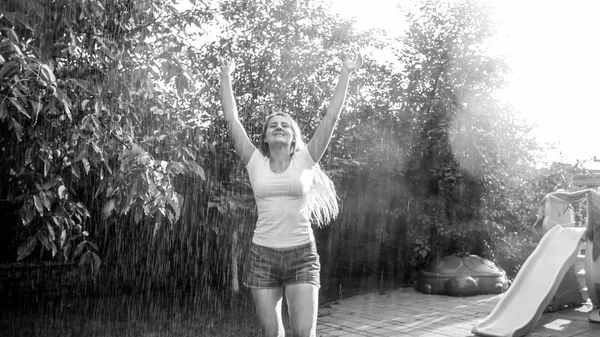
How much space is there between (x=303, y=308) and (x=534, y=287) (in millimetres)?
4174

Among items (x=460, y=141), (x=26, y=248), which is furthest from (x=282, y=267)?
(x=460, y=141)

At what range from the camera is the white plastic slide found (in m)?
5.30

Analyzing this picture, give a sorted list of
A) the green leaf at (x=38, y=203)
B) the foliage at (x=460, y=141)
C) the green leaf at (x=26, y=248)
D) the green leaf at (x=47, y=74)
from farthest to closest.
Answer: the foliage at (x=460, y=141) < the green leaf at (x=26, y=248) < the green leaf at (x=38, y=203) < the green leaf at (x=47, y=74)

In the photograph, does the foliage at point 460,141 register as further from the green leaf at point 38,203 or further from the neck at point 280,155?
the green leaf at point 38,203

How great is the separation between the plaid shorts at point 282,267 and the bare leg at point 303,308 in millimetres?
36

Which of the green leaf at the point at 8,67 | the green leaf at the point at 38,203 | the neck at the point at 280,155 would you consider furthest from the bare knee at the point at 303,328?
Result: the green leaf at the point at 8,67

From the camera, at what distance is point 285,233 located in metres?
2.63

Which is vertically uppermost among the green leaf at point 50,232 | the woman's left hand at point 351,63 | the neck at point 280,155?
the woman's left hand at point 351,63

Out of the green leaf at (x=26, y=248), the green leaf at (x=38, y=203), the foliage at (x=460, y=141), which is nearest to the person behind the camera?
the green leaf at (x=38, y=203)

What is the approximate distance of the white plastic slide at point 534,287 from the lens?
5.30 metres

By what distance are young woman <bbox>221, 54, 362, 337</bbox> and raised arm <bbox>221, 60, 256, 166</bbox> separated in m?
0.09

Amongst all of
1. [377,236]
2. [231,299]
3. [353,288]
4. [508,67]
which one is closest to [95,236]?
[231,299]


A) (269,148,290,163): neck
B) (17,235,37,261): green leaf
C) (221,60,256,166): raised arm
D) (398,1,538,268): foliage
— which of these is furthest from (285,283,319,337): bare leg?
(398,1,538,268): foliage

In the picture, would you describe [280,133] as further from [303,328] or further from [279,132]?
[303,328]
